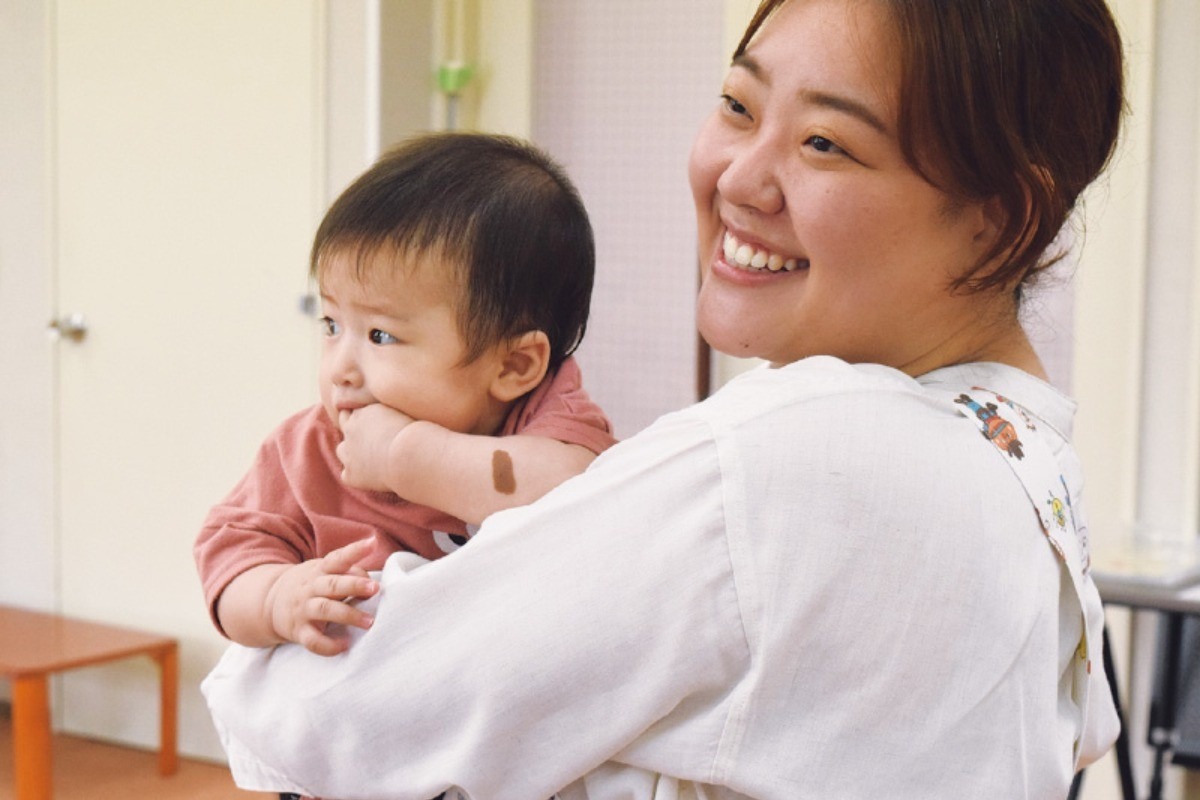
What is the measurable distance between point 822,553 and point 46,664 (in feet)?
10.0

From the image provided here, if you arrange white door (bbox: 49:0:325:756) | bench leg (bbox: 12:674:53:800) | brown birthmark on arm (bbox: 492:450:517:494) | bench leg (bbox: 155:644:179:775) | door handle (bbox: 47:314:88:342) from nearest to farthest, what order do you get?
1. brown birthmark on arm (bbox: 492:450:517:494)
2. bench leg (bbox: 12:674:53:800)
3. white door (bbox: 49:0:325:756)
4. bench leg (bbox: 155:644:179:775)
5. door handle (bbox: 47:314:88:342)

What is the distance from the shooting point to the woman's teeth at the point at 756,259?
3.37 ft

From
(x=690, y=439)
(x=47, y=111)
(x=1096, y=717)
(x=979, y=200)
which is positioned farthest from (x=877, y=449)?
(x=47, y=111)

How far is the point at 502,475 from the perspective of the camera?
1084 mm

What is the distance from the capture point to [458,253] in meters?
1.12

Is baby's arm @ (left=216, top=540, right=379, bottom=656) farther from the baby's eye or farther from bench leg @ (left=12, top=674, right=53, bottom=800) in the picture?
bench leg @ (left=12, top=674, right=53, bottom=800)

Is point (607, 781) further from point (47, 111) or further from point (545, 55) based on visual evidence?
point (47, 111)

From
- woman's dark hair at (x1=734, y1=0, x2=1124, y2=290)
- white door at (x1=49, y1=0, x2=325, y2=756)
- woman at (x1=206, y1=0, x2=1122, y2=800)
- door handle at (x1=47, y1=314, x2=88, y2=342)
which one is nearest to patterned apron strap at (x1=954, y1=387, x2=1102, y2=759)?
woman at (x1=206, y1=0, x2=1122, y2=800)

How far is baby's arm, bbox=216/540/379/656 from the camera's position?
96 centimetres

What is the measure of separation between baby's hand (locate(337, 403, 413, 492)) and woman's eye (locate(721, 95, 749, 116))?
13.3 inches

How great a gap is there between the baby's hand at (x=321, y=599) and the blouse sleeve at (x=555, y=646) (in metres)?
0.02

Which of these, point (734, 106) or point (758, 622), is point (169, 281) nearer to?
point (734, 106)

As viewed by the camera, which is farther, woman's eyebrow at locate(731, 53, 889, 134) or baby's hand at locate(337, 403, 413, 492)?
baby's hand at locate(337, 403, 413, 492)

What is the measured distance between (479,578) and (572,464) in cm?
24
